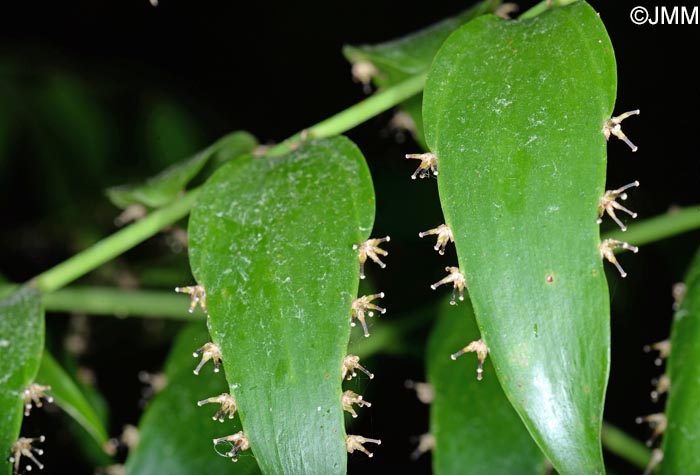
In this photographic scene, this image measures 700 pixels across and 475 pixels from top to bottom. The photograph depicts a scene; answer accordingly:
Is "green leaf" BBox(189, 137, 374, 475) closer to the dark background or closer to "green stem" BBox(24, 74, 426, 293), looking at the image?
"green stem" BBox(24, 74, 426, 293)

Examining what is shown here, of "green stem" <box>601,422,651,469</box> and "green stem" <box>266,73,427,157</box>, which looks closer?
"green stem" <box>266,73,427,157</box>

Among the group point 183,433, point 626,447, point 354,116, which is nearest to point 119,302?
point 183,433

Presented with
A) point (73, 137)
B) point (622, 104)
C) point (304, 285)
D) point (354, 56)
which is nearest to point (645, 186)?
point (622, 104)

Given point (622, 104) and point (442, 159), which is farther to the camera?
point (622, 104)

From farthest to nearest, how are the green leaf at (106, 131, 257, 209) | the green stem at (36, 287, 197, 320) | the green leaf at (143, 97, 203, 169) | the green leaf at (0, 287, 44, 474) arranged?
the green leaf at (143, 97, 203, 169)
the green stem at (36, 287, 197, 320)
the green leaf at (106, 131, 257, 209)
the green leaf at (0, 287, 44, 474)

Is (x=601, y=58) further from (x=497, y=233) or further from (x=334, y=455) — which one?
(x=334, y=455)

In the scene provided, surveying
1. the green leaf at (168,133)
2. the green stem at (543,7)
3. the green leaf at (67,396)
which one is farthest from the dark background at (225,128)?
the green stem at (543,7)

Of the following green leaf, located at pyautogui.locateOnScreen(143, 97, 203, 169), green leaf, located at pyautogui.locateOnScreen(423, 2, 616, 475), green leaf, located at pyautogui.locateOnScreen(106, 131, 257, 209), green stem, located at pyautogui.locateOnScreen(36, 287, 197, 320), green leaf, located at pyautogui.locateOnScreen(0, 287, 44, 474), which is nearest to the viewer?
green leaf, located at pyautogui.locateOnScreen(423, 2, 616, 475)

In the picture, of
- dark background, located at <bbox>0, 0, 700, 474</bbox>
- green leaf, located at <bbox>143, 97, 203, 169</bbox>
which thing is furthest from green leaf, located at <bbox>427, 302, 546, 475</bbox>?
green leaf, located at <bbox>143, 97, 203, 169</bbox>
